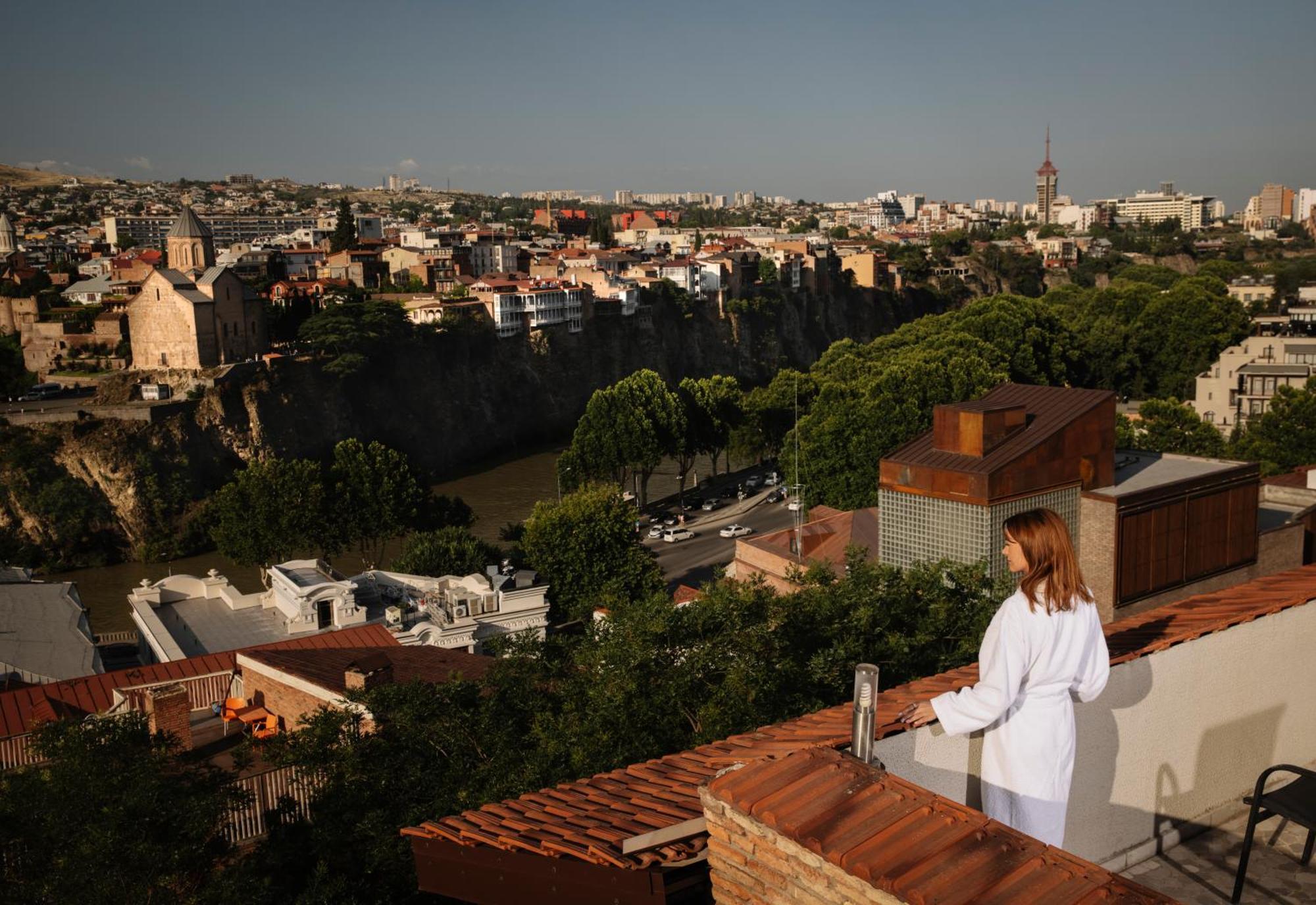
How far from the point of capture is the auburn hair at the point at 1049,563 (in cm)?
234

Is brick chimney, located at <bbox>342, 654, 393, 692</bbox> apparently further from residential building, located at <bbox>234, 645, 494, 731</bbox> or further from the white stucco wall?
the white stucco wall

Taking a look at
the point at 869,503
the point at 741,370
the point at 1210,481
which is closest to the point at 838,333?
the point at 741,370

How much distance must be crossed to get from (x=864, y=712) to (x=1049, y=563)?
49 centimetres

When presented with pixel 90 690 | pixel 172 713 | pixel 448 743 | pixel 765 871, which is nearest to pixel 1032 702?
pixel 765 871

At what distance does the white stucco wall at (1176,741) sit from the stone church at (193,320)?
3088 cm

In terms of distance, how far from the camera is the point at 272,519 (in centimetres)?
1989

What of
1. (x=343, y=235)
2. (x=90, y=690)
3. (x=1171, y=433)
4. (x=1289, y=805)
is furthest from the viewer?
(x=343, y=235)

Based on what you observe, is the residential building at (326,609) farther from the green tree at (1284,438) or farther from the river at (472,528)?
the green tree at (1284,438)

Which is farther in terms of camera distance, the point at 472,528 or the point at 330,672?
the point at 472,528

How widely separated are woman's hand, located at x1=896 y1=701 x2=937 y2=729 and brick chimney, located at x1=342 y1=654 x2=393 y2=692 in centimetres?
413

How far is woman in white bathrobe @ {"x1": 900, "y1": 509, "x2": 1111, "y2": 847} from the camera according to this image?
2.35 metres

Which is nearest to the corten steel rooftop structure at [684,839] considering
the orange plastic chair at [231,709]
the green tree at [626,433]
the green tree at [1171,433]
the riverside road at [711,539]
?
the orange plastic chair at [231,709]

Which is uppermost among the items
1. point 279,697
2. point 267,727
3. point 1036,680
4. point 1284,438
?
point 1036,680

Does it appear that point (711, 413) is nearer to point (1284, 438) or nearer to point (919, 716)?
point (1284, 438)
